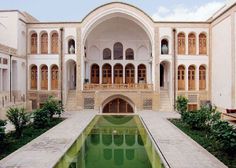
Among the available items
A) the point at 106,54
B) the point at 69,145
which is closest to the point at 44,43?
the point at 106,54

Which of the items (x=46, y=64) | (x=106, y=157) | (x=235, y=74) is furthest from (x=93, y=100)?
(x=106, y=157)

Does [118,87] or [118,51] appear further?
[118,51]

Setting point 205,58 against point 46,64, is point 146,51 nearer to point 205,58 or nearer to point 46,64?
point 205,58

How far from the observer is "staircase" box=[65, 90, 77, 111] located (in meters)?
21.5

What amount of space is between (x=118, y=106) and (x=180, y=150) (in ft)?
41.8

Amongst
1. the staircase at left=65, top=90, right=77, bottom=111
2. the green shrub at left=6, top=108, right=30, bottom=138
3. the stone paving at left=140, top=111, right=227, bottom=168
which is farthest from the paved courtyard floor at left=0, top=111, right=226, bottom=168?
the staircase at left=65, top=90, right=77, bottom=111

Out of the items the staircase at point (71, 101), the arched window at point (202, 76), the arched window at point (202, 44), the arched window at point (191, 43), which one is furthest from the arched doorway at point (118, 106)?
the arched window at point (202, 44)

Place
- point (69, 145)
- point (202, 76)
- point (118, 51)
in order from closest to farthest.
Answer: point (69, 145) → point (202, 76) → point (118, 51)

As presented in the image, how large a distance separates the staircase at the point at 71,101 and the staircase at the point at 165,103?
650 cm

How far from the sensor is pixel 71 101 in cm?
2191

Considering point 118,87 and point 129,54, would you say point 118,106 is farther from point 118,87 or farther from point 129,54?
point 129,54

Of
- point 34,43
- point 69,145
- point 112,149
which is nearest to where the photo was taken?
point 69,145

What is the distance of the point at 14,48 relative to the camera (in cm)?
1986

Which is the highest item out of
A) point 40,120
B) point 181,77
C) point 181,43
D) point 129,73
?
point 181,43
